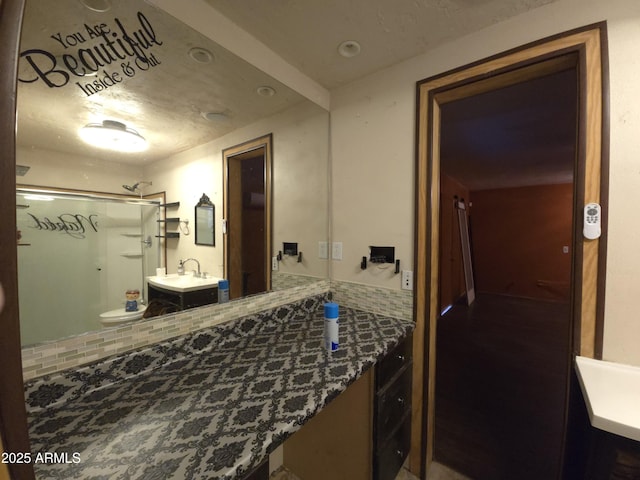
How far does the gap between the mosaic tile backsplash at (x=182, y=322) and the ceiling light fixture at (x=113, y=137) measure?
0.67 m

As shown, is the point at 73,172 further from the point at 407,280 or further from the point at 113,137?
the point at 407,280

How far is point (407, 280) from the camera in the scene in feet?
4.76

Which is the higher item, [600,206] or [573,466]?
[600,206]

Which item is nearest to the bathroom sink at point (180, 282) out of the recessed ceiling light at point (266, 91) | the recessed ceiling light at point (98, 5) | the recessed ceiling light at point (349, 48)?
the recessed ceiling light at point (98, 5)

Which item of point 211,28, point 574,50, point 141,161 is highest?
point 211,28

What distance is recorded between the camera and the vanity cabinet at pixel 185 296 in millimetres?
1025

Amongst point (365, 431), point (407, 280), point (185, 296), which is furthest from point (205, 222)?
point (365, 431)

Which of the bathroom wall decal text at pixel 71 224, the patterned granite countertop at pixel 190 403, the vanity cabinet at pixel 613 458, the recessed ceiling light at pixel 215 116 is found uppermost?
the recessed ceiling light at pixel 215 116

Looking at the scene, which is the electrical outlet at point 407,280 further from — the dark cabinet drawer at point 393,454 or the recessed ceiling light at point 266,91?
the recessed ceiling light at point 266,91

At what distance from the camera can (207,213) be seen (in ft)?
4.13

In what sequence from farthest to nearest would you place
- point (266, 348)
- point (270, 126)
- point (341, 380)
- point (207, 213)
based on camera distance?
point (270, 126) → point (207, 213) → point (266, 348) → point (341, 380)

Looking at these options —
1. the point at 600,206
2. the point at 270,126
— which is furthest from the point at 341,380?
the point at 270,126

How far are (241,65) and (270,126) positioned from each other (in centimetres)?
37

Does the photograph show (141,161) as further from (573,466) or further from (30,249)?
(573,466)
